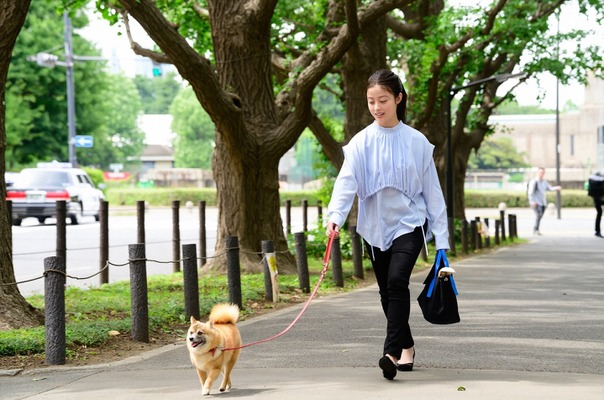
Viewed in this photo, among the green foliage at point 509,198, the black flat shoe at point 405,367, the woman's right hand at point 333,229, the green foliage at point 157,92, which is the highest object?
the green foliage at point 157,92

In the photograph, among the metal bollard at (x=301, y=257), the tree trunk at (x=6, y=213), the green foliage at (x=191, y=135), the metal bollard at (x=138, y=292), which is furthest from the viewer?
the green foliage at (x=191, y=135)

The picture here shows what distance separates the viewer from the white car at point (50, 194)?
3472 centimetres

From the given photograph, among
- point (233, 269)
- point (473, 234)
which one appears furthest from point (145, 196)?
point (233, 269)

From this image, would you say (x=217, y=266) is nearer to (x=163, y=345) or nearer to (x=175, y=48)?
(x=175, y=48)

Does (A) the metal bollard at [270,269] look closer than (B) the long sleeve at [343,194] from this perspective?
No

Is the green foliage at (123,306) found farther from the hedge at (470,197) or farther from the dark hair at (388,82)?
the hedge at (470,197)

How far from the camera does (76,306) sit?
1175 cm

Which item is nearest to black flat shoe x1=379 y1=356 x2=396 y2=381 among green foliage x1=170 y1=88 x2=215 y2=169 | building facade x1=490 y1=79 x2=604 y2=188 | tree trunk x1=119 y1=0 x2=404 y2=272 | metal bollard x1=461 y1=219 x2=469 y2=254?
tree trunk x1=119 y1=0 x2=404 y2=272

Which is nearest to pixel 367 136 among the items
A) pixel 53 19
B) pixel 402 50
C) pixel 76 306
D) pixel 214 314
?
pixel 214 314

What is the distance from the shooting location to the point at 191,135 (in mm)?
103625

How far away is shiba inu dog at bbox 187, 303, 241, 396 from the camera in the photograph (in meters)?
6.29

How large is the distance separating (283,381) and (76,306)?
5.19m

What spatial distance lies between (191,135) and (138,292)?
94977 millimetres

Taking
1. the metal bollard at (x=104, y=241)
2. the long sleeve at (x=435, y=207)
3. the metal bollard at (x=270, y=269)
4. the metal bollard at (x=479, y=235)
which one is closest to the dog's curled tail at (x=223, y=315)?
the long sleeve at (x=435, y=207)
